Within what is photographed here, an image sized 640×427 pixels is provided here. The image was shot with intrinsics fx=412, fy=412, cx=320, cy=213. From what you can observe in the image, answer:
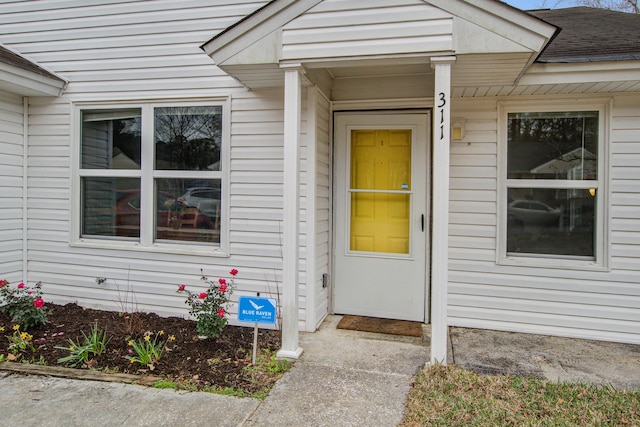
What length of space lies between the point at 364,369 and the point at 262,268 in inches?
59.0

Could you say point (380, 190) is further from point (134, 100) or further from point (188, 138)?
point (134, 100)

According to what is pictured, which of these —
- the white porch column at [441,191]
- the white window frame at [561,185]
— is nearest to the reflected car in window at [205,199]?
the white porch column at [441,191]

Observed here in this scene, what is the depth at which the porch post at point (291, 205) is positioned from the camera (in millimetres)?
3332

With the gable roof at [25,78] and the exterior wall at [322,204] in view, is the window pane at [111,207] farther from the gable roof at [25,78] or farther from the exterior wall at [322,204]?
the exterior wall at [322,204]

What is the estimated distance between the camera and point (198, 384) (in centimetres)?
297

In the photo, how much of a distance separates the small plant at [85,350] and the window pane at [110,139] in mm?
1882

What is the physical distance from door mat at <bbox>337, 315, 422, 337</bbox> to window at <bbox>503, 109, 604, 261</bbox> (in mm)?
1204

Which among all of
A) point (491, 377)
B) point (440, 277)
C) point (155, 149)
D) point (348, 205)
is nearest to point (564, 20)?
point (348, 205)

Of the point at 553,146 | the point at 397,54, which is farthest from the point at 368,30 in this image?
the point at 553,146

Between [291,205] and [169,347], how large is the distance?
1.64 m

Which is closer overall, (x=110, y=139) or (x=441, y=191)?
(x=441, y=191)

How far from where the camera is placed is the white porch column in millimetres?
3049

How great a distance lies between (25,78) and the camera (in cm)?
427

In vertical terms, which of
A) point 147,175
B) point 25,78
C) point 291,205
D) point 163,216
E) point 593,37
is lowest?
point 163,216
